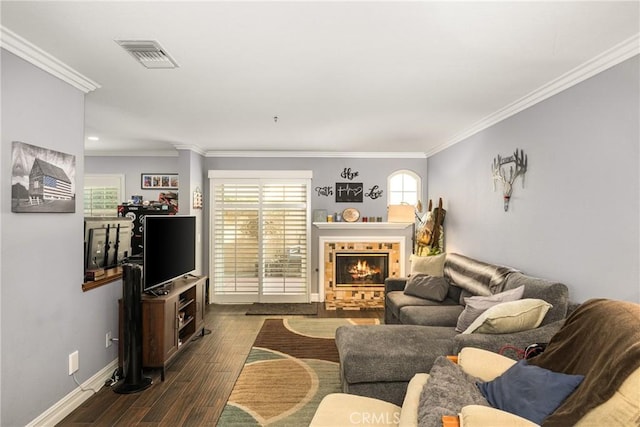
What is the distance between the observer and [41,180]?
8.02ft

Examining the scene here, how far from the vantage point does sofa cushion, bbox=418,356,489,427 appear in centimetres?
143

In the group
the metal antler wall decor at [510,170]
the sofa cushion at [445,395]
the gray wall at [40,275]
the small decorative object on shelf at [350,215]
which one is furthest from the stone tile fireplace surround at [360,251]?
the sofa cushion at [445,395]

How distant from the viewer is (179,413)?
2742 mm

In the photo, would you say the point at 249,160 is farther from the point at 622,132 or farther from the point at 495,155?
the point at 622,132

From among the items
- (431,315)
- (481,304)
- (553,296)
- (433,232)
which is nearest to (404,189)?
(433,232)

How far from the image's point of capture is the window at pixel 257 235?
19.8ft

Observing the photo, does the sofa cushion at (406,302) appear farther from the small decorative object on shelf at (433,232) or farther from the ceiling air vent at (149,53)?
the ceiling air vent at (149,53)

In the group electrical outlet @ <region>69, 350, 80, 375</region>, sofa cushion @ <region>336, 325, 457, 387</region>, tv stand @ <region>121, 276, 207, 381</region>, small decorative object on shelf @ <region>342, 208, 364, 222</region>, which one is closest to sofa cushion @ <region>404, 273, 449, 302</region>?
sofa cushion @ <region>336, 325, 457, 387</region>

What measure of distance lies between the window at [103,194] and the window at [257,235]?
1.78 metres

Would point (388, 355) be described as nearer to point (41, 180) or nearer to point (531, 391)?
point (531, 391)

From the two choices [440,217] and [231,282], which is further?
[231,282]

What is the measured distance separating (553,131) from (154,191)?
5.91 metres

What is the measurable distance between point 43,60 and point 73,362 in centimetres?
219

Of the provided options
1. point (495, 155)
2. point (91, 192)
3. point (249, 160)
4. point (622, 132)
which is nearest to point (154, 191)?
point (91, 192)
